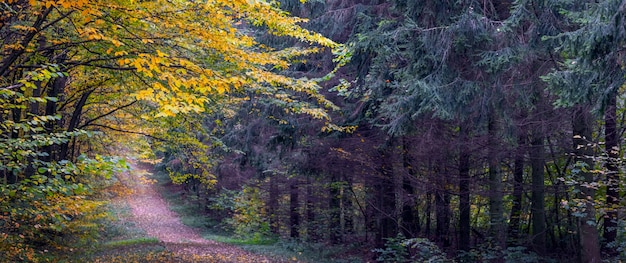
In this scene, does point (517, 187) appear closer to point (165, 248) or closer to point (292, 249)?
point (292, 249)

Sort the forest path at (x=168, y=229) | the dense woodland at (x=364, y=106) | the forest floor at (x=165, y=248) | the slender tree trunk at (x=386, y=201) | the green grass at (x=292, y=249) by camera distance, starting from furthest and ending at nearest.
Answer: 1. the green grass at (x=292, y=249)
2. the forest path at (x=168, y=229)
3. the slender tree trunk at (x=386, y=201)
4. the forest floor at (x=165, y=248)
5. the dense woodland at (x=364, y=106)

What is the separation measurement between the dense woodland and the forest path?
5.12ft

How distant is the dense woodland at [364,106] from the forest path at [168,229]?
1562 mm

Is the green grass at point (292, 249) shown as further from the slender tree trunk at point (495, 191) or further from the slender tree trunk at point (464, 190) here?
the slender tree trunk at point (495, 191)

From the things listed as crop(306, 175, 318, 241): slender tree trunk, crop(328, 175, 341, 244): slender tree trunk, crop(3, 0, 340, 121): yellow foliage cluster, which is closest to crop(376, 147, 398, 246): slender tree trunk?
crop(328, 175, 341, 244): slender tree trunk

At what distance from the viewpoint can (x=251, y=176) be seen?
22.4 metres

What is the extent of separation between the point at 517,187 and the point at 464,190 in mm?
1321

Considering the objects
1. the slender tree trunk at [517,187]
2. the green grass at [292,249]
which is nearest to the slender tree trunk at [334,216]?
the green grass at [292,249]

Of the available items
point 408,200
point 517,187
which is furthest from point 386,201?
point 517,187

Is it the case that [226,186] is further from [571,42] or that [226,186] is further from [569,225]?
[571,42]

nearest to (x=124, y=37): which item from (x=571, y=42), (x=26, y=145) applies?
(x=26, y=145)

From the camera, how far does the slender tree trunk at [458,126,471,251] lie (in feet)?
37.0

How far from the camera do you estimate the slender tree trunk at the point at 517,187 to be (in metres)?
10.8

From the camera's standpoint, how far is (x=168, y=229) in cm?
2597
